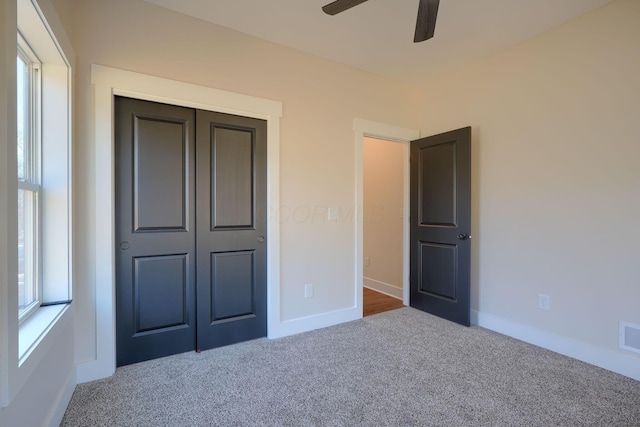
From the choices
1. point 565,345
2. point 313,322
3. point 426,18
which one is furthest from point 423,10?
point 565,345

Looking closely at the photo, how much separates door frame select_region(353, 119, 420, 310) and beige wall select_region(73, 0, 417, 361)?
2.7 inches

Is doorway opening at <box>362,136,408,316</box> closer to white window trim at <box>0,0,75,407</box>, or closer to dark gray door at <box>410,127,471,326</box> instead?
dark gray door at <box>410,127,471,326</box>

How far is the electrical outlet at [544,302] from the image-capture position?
Answer: 2541 millimetres

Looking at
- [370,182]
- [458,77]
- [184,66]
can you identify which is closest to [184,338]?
[184,66]

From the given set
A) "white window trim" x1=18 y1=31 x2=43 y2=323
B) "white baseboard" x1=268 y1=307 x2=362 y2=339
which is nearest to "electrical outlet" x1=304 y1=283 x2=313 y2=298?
"white baseboard" x1=268 y1=307 x2=362 y2=339

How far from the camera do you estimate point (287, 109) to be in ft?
9.04

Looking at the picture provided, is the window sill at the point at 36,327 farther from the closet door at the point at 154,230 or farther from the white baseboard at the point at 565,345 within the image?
the white baseboard at the point at 565,345

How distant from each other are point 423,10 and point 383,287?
11.3ft

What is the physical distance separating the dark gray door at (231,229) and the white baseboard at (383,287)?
206cm

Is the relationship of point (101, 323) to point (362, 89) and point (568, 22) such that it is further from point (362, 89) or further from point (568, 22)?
point (568, 22)

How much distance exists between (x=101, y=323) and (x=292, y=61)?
8.44ft

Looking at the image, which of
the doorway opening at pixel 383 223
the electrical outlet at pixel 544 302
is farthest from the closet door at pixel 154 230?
the electrical outlet at pixel 544 302

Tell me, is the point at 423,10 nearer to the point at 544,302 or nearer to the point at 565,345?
the point at 544,302

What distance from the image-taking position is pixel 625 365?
6.89 feet
